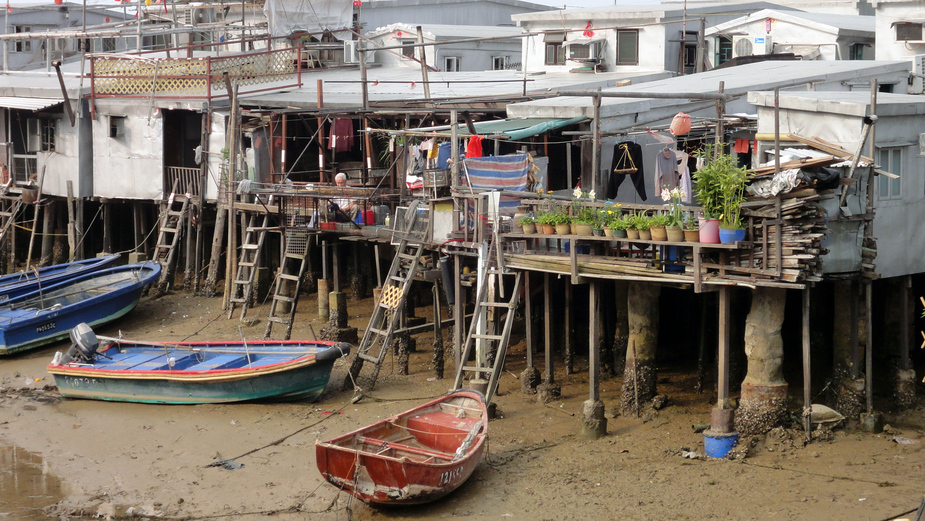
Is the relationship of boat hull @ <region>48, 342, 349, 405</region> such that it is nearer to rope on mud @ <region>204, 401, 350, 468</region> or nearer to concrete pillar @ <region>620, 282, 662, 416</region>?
rope on mud @ <region>204, 401, 350, 468</region>

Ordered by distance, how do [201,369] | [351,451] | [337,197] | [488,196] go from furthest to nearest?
[337,197] → [201,369] → [488,196] → [351,451]

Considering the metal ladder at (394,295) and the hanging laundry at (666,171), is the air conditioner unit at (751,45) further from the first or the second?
the metal ladder at (394,295)

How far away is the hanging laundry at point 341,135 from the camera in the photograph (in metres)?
24.8

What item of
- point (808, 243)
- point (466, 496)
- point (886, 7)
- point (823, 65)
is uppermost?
point (886, 7)

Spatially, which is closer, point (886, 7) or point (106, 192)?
point (886, 7)

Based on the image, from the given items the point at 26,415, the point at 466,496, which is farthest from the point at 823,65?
the point at 26,415

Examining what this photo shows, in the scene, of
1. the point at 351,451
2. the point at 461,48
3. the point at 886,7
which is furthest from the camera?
the point at 461,48

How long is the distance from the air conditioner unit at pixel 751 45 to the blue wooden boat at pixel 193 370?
1608 centimetres

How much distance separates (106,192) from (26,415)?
10970 millimetres

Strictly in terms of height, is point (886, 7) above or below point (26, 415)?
above

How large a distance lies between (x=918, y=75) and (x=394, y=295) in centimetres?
1339

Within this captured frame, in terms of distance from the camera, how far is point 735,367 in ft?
59.2

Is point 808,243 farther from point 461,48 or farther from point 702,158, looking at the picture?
point 461,48

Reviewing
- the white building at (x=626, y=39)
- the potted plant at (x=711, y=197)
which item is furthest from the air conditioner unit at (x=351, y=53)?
the potted plant at (x=711, y=197)
